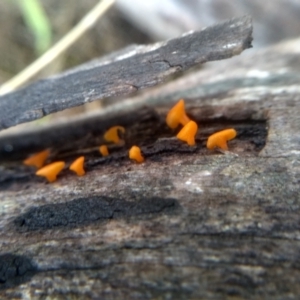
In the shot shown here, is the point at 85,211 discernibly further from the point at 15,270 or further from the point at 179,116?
the point at 179,116

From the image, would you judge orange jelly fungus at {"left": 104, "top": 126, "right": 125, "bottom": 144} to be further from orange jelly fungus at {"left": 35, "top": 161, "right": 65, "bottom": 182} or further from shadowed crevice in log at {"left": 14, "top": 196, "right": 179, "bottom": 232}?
shadowed crevice in log at {"left": 14, "top": 196, "right": 179, "bottom": 232}

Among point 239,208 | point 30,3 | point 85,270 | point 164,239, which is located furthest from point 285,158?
point 30,3

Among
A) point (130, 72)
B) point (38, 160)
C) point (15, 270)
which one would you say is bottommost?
point (15, 270)

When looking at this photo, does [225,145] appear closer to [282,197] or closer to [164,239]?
[282,197]

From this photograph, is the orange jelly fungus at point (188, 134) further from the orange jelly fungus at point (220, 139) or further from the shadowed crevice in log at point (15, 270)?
the shadowed crevice in log at point (15, 270)

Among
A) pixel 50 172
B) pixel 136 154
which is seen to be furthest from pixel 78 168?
pixel 136 154

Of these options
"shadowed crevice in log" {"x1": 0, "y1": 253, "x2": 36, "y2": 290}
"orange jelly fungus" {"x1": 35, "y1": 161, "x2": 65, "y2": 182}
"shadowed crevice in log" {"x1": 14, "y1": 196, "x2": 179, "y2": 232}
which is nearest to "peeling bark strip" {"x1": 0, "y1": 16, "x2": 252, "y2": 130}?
"orange jelly fungus" {"x1": 35, "y1": 161, "x2": 65, "y2": 182}

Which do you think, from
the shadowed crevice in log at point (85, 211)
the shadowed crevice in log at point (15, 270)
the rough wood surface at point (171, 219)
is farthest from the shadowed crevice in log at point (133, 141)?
the shadowed crevice in log at point (15, 270)
